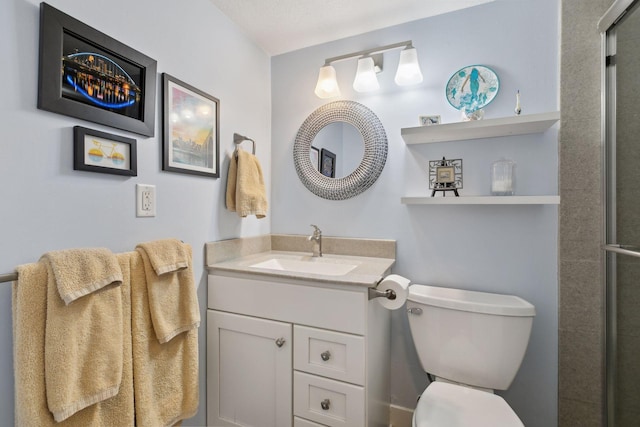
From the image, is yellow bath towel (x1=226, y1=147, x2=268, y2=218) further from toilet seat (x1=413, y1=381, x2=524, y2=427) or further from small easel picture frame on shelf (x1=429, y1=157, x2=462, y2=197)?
toilet seat (x1=413, y1=381, x2=524, y2=427)

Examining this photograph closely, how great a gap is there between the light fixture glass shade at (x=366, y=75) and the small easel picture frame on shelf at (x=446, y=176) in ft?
1.80

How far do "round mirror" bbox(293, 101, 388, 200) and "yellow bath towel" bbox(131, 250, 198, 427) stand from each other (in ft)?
3.08

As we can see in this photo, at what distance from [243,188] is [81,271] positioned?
810mm

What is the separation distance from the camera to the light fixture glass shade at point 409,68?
1466 mm

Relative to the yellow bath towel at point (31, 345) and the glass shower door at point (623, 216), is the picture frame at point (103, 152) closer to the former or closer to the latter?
the yellow bath towel at point (31, 345)

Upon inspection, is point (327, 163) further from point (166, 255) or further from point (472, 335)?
point (472, 335)

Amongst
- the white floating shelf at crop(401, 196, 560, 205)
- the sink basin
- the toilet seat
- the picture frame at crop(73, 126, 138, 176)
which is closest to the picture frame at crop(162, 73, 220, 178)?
the picture frame at crop(73, 126, 138, 176)

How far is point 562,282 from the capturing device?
4.24 ft

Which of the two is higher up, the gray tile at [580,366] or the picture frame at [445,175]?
the picture frame at [445,175]

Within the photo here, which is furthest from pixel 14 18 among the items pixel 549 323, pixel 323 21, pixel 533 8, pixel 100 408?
pixel 549 323

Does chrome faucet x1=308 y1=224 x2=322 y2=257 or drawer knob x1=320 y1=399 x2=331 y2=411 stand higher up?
chrome faucet x1=308 y1=224 x2=322 y2=257

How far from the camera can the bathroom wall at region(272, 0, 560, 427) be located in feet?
4.40

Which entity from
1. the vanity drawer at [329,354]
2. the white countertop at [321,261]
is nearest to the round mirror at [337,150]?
the white countertop at [321,261]

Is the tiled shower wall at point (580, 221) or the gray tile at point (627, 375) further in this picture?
the tiled shower wall at point (580, 221)
